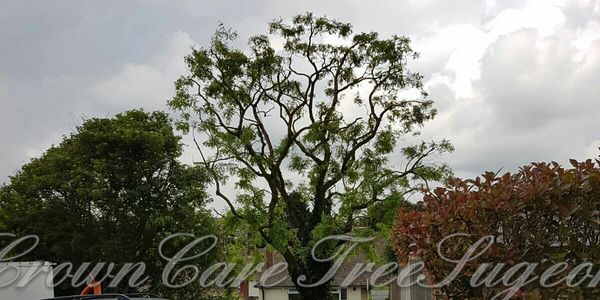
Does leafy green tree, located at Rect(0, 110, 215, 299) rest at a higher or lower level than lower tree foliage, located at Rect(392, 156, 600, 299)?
higher

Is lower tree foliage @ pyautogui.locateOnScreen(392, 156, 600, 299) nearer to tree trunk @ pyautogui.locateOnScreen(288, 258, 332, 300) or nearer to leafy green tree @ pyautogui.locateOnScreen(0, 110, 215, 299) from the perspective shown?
tree trunk @ pyautogui.locateOnScreen(288, 258, 332, 300)

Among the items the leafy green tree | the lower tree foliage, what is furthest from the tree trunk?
the lower tree foliage

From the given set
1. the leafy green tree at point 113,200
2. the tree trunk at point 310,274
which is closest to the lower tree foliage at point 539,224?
the tree trunk at point 310,274

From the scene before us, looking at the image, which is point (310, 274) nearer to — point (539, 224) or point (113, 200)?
point (113, 200)

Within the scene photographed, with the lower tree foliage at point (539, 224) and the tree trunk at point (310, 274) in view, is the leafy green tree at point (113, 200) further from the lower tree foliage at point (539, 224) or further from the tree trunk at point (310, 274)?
the lower tree foliage at point (539, 224)

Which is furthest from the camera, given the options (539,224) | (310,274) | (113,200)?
(113,200)

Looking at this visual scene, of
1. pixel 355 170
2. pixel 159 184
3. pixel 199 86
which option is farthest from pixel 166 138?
pixel 355 170

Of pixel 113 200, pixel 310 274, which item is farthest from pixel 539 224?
pixel 113 200

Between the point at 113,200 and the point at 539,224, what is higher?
the point at 113,200

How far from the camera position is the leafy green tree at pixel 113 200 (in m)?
38.0

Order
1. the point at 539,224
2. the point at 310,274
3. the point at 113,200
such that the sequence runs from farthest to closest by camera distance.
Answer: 1. the point at 113,200
2. the point at 310,274
3. the point at 539,224

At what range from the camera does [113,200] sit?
38.0 meters

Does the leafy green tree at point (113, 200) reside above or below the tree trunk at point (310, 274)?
above

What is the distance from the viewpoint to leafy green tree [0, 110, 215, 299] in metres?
38.0
